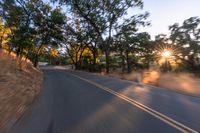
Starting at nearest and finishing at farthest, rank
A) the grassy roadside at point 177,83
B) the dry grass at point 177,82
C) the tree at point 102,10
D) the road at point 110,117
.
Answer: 1. the road at point 110,117
2. the grassy roadside at point 177,83
3. the dry grass at point 177,82
4. the tree at point 102,10

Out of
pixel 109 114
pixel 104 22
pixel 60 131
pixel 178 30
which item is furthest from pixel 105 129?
pixel 178 30

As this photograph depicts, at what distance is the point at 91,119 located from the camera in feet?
26.7

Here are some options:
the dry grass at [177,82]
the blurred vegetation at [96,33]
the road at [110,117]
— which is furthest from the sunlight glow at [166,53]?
the road at [110,117]

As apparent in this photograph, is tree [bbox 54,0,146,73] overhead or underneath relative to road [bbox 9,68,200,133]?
overhead

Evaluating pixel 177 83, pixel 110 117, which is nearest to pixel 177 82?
pixel 177 83

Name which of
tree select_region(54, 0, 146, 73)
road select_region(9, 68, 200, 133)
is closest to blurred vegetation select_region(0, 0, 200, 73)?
tree select_region(54, 0, 146, 73)

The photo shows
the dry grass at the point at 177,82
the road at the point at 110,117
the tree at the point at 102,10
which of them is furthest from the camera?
the tree at the point at 102,10

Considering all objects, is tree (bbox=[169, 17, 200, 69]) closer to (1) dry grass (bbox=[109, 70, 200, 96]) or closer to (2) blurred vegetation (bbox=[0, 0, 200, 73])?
(2) blurred vegetation (bbox=[0, 0, 200, 73])

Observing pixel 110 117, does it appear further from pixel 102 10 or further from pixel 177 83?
pixel 102 10

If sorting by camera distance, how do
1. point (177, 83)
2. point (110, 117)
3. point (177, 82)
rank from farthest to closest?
point (177, 82), point (177, 83), point (110, 117)

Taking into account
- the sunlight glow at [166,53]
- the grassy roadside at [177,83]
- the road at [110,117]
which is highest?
the sunlight glow at [166,53]

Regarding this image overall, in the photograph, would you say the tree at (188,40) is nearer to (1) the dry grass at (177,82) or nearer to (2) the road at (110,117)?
(1) the dry grass at (177,82)

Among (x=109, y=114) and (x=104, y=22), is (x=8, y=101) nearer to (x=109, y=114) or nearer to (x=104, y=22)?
(x=109, y=114)

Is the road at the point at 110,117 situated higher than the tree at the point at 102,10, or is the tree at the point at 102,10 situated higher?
the tree at the point at 102,10
